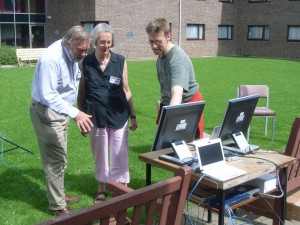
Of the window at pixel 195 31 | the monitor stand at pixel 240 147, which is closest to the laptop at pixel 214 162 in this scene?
the monitor stand at pixel 240 147

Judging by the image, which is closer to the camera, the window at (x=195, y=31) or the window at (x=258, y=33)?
the window at (x=195, y=31)

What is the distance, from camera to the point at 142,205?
229 cm

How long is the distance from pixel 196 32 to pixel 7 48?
45.6ft

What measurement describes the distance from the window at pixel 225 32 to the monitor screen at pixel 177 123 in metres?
30.3

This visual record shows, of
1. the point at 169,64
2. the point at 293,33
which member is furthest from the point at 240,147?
the point at 293,33

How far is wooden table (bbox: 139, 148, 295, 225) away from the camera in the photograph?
3.20 m

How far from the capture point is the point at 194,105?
11.9ft

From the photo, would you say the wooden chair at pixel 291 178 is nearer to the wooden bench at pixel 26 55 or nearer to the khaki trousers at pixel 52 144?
the khaki trousers at pixel 52 144

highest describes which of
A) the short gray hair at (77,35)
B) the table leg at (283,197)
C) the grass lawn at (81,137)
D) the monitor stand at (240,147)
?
the short gray hair at (77,35)

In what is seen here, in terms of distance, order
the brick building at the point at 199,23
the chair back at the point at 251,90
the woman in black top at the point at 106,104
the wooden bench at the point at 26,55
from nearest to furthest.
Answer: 1. the woman in black top at the point at 106,104
2. the chair back at the point at 251,90
3. the wooden bench at the point at 26,55
4. the brick building at the point at 199,23

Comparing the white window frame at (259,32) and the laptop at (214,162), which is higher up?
the white window frame at (259,32)

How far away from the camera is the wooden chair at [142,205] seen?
1934mm

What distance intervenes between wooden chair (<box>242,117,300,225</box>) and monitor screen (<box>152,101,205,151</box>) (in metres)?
0.90

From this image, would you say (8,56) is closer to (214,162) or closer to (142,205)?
(214,162)
